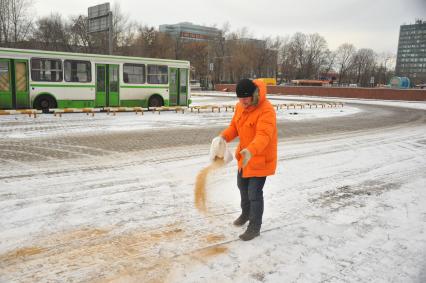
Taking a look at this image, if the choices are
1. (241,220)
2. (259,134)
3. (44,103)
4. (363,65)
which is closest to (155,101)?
(44,103)

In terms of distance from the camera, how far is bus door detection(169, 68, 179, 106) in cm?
2238

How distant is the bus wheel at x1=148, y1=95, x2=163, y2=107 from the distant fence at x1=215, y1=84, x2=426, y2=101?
34.6 metres

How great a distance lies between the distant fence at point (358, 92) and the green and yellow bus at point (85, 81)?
108 feet

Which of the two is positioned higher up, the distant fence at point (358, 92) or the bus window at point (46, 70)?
the bus window at point (46, 70)

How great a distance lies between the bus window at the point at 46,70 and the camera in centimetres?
1781

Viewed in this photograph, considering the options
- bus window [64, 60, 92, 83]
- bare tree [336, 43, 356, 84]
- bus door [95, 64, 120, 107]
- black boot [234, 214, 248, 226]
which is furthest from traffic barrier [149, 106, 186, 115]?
bare tree [336, 43, 356, 84]

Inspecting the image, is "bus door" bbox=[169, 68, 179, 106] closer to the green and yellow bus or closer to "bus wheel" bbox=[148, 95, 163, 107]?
the green and yellow bus

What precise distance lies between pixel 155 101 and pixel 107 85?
3.03 metres

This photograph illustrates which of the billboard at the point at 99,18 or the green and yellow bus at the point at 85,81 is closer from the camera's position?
the green and yellow bus at the point at 85,81

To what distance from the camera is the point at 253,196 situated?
14.3 feet

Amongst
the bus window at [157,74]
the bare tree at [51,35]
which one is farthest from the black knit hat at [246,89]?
the bare tree at [51,35]

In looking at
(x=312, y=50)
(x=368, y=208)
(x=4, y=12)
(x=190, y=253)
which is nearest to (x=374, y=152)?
(x=368, y=208)

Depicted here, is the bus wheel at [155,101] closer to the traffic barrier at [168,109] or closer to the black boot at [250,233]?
the traffic barrier at [168,109]

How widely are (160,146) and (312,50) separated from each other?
96.4m
